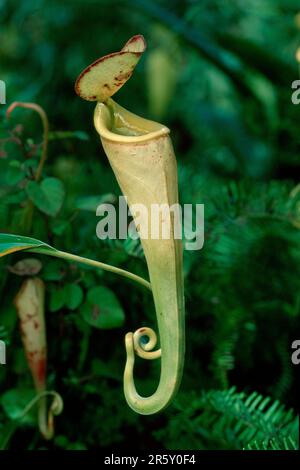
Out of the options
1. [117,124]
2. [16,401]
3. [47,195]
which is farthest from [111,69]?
[16,401]

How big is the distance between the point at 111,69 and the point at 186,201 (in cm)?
41

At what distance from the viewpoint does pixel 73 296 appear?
70cm

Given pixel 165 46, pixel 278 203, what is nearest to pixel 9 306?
pixel 278 203

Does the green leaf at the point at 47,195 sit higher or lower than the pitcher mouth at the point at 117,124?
lower

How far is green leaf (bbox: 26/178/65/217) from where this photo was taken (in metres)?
0.68

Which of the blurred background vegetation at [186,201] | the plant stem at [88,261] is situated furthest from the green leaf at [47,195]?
the plant stem at [88,261]

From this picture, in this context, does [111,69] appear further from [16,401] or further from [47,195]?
[16,401]

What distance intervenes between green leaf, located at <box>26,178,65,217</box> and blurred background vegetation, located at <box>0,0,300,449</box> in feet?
0.12

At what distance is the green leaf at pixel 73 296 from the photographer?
0.69 meters

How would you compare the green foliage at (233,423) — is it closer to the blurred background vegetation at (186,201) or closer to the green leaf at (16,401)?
the blurred background vegetation at (186,201)

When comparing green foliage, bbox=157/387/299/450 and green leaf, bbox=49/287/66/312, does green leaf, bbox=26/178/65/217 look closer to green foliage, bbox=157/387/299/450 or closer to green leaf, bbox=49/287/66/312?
green leaf, bbox=49/287/66/312

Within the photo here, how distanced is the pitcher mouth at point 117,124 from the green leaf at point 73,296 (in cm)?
21

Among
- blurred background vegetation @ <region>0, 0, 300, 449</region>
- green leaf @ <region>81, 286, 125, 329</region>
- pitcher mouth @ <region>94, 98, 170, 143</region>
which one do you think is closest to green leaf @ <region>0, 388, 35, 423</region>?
blurred background vegetation @ <region>0, 0, 300, 449</region>

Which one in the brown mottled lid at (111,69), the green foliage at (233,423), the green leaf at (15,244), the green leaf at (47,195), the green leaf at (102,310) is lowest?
the green foliage at (233,423)
